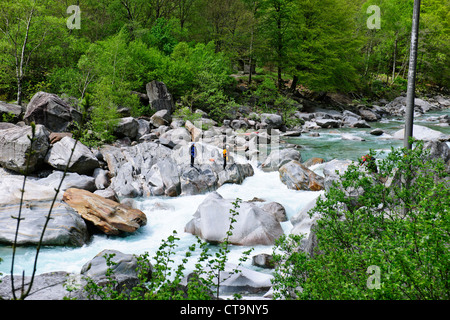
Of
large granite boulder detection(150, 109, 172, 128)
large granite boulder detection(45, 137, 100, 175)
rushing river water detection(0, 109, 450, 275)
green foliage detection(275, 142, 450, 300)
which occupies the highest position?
green foliage detection(275, 142, 450, 300)

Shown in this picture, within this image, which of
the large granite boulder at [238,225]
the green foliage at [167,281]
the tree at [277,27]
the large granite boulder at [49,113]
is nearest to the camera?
the green foliage at [167,281]

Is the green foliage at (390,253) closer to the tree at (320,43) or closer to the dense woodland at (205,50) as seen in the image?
the dense woodland at (205,50)

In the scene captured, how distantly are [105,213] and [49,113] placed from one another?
10.6 metres

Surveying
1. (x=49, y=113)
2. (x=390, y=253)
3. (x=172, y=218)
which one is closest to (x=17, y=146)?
(x=49, y=113)

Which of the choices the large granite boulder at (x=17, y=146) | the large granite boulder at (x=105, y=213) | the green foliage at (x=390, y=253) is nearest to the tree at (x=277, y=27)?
the large granite boulder at (x=17, y=146)

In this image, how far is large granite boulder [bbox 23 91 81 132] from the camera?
1909 cm

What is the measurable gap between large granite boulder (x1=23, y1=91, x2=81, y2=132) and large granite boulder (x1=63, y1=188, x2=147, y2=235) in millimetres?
8465

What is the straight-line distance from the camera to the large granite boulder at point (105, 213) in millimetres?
11719

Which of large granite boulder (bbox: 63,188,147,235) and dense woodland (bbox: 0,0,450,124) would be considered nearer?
large granite boulder (bbox: 63,188,147,235)

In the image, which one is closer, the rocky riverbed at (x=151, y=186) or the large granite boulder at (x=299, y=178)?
the rocky riverbed at (x=151, y=186)

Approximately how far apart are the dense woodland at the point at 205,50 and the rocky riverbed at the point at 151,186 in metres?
4.51

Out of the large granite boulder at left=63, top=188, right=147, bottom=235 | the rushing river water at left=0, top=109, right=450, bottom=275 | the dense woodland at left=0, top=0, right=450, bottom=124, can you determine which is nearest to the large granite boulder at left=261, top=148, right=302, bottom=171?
the rushing river water at left=0, top=109, right=450, bottom=275

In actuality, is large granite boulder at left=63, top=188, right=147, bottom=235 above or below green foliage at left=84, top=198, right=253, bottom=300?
below

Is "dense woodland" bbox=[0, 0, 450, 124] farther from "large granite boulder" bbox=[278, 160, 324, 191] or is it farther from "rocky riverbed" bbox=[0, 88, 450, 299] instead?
"large granite boulder" bbox=[278, 160, 324, 191]
